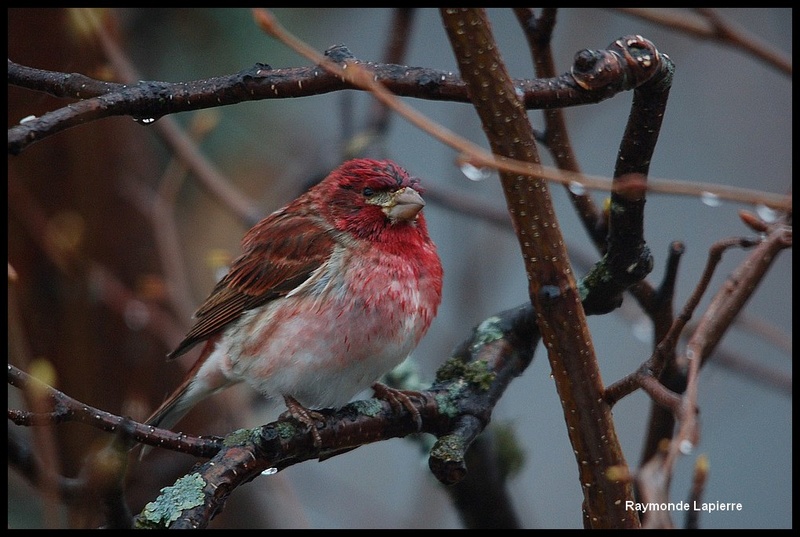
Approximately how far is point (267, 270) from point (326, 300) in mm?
417

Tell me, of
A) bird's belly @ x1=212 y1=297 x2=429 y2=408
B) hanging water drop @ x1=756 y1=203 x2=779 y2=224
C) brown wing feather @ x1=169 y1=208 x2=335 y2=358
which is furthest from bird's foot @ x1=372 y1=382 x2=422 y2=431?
hanging water drop @ x1=756 y1=203 x2=779 y2=224

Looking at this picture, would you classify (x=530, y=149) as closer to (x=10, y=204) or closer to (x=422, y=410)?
(x=422, y=410)

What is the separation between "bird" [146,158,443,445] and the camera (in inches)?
129

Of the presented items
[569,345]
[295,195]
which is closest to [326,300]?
[569,345]

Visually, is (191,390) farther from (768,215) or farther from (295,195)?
(768,215)

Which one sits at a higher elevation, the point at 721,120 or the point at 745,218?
the point at 721,120

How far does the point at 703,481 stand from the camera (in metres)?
1.98

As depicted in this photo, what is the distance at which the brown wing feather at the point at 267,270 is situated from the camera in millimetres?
3518

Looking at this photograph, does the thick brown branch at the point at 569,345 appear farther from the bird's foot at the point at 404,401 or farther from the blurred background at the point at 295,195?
the blurred background at the point at 295,195

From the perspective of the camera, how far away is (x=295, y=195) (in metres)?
5.29

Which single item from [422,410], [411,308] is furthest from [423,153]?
[422,410]

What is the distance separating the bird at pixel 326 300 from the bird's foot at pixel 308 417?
29mm

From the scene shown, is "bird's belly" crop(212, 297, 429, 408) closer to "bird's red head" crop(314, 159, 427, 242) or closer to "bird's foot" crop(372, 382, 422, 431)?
"bird's foot" crop(372, 382, 422, 431)

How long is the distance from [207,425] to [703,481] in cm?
340
